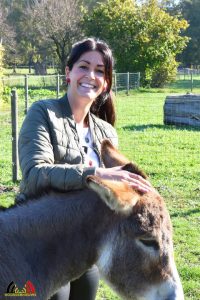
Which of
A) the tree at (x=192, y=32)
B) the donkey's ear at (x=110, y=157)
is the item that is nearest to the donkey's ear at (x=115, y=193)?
the donkey's ear at (x=110, y=157)

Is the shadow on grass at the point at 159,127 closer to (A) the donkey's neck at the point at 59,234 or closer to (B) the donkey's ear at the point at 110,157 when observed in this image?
(B) the donkey's ear at the point at 110,157

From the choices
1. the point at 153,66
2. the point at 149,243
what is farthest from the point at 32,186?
the point at 153,66

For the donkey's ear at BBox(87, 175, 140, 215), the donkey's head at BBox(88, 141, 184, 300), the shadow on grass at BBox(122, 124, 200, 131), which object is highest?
the donkey's ear at BBox(87, 175, 140, 215)

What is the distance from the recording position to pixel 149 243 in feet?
8.95

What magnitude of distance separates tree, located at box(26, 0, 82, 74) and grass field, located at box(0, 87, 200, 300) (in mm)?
25033

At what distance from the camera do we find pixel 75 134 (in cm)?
349

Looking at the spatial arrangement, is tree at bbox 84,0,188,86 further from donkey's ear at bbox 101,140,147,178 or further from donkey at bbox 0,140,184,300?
donkey at bbox 0,140,184,300

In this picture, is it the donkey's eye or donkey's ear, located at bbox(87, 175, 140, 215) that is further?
the donkey's eye

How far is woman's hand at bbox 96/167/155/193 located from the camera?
2764 mm

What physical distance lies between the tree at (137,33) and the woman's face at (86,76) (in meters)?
31.6

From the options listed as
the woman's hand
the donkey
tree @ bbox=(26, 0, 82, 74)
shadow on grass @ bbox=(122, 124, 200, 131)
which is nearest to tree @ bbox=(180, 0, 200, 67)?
tree @ bbox=(26, 0, 82, 74)

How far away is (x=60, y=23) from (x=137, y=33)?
11323mm

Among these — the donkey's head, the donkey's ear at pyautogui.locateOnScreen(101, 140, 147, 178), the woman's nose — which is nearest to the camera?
the donkey's head

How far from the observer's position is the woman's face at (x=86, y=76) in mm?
3508
